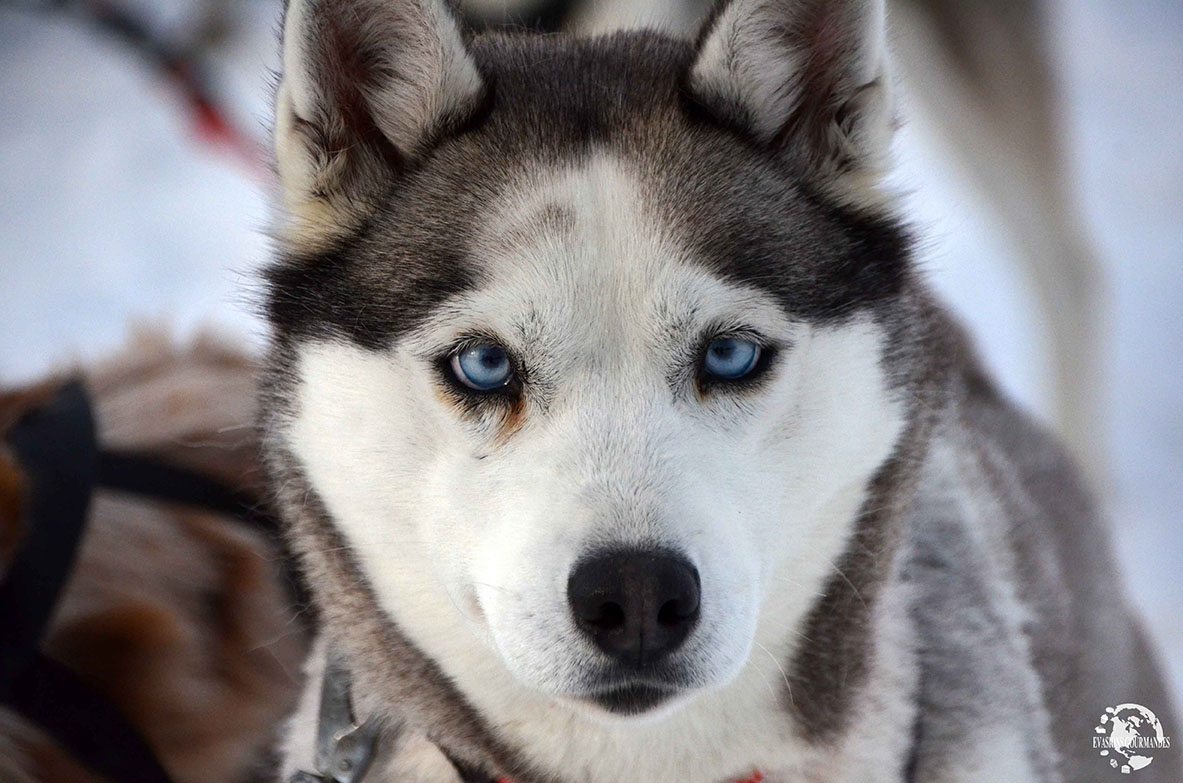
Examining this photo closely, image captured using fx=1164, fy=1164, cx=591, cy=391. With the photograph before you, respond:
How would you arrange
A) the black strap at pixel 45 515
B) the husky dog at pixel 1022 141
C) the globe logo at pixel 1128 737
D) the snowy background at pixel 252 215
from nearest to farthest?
the black strap at pixel 45 515 < the globe logo at pixel 1128 737 < the husky dog at pixel 1022 141 < the snowy background at pixel 252 215

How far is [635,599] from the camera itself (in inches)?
50.6

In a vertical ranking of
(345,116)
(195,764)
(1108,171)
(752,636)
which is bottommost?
(195,764)

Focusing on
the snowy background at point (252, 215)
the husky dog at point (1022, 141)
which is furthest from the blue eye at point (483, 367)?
the snowy background at point (252, 215)

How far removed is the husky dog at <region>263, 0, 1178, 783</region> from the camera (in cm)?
A: 137

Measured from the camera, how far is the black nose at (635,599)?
129 cm

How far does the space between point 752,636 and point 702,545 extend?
163mm

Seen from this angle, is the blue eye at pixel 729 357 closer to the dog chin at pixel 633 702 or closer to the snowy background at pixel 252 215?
the dog chin at pixel 633 702

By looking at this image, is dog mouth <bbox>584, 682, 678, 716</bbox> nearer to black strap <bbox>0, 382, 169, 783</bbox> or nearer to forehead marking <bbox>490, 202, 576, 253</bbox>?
forehead marking <bbox>490, 202, 576, 253</bbox>

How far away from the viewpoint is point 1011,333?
203 inches

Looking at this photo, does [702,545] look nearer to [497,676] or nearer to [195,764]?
[497,676]

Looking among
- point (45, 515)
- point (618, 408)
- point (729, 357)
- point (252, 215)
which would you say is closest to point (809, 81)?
point (729, 357)

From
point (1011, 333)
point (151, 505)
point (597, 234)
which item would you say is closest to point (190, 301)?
point (151, 505)

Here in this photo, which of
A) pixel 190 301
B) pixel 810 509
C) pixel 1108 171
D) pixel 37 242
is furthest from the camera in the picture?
pixel 1108 171

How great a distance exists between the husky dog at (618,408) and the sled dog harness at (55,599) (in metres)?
0.43
